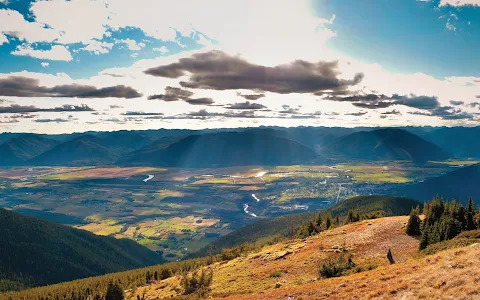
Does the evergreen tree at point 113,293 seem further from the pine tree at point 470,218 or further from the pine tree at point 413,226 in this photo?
the pine tree at point 470,218

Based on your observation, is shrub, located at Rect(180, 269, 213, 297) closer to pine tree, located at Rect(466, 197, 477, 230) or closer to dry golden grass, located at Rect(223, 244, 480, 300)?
dry golden grass, located at Rect(223, 244, 480, 300)

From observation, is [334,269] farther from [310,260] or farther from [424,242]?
[424,242]

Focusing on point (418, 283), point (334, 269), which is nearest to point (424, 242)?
point (334, 269)

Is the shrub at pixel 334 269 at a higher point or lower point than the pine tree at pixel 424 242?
lower

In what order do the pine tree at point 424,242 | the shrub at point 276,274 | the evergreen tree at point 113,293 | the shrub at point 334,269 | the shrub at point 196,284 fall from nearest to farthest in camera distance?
the shrub at point 334,269 → the pine tree at point 424,242 → the shrub at point 276,274 → the shrub at point 196,284 → the evergreen tree at point 113,293

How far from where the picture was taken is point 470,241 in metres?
54.6

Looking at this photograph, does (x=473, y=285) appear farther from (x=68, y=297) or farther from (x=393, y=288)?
(x=68, y=297)

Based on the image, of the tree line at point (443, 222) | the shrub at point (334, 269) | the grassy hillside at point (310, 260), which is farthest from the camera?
the grassy hillside at point (310, 260)

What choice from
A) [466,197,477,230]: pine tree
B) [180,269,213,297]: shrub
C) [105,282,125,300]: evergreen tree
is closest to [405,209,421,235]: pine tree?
[466,197,477,230]: pine tree

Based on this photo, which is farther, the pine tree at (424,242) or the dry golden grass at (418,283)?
the pine tree at (424,242)

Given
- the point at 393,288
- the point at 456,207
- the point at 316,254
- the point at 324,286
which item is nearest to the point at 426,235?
the point at 456,207

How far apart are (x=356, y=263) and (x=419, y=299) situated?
3594cm

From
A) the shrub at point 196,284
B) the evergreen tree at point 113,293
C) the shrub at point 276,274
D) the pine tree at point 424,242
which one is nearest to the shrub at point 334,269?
the shrub at point 276,274

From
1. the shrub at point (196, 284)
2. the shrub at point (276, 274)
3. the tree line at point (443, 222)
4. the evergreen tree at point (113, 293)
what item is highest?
the tree line at point (443, 222)
